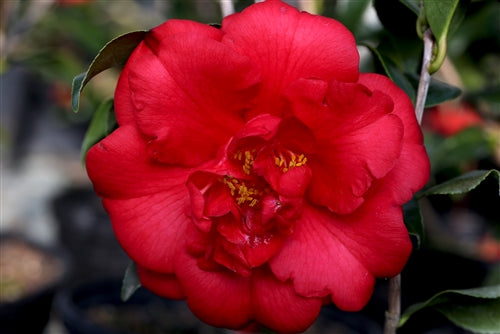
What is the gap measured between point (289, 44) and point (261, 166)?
12 cm

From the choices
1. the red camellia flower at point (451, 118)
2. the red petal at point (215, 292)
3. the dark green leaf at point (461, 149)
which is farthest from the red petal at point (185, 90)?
the red camellia flower at point (451, 118)

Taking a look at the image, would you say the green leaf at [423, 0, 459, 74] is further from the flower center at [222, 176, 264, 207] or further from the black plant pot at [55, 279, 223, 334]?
the black plant pot at [55, 279, 223, 334]

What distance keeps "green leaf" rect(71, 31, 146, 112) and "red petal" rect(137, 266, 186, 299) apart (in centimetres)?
19

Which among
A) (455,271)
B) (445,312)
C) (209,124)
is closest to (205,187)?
(209,124)

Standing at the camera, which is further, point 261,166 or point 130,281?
point 130,281

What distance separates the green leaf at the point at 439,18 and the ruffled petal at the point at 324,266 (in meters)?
0.23

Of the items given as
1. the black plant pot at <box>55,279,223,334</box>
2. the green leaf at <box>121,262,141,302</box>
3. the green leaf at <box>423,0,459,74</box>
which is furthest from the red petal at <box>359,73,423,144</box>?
the black plant pot at <box>55,279,223,334</box>

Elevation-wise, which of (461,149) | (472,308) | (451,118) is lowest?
(451,118)

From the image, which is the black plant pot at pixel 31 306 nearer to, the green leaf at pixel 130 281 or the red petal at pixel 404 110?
the green leaf at pixel 130 281

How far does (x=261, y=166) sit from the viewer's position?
2.03 ft

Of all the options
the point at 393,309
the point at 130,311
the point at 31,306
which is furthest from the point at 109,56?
the point at 31,306

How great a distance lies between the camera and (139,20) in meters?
2.80

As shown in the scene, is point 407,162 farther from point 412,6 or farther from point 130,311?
point 130,311

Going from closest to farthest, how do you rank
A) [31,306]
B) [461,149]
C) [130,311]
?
[461,149]
[130,311]
[31,306]
